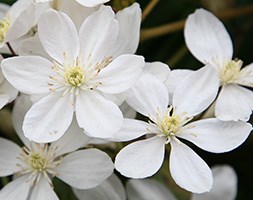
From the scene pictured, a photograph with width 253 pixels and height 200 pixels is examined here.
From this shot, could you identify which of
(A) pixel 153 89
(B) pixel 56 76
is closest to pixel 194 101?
(A) pixel 153 89

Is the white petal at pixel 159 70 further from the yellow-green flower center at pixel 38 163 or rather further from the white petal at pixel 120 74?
the yellow-green flower center at pixel 38 163

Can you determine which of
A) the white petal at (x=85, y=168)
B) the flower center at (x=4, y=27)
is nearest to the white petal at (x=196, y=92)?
the white petal at (x=85, y=168)

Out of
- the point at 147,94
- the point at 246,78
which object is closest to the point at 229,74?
the point at 246,78

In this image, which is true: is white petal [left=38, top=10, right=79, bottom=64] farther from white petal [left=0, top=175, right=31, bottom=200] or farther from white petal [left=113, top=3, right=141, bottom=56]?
white petal [left=0, top=175, right=31, bottom=200]

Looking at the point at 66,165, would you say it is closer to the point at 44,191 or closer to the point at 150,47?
the point at 44,191

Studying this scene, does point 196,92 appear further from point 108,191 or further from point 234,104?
point 108,191

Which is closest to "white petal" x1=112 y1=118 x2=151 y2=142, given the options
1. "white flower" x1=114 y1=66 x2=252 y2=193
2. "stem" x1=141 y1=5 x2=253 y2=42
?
"white flower" x1=114 y1=66 x2=252 y2=193

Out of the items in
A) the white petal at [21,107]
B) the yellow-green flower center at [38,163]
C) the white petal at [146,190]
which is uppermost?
the white petal at [21,107]
